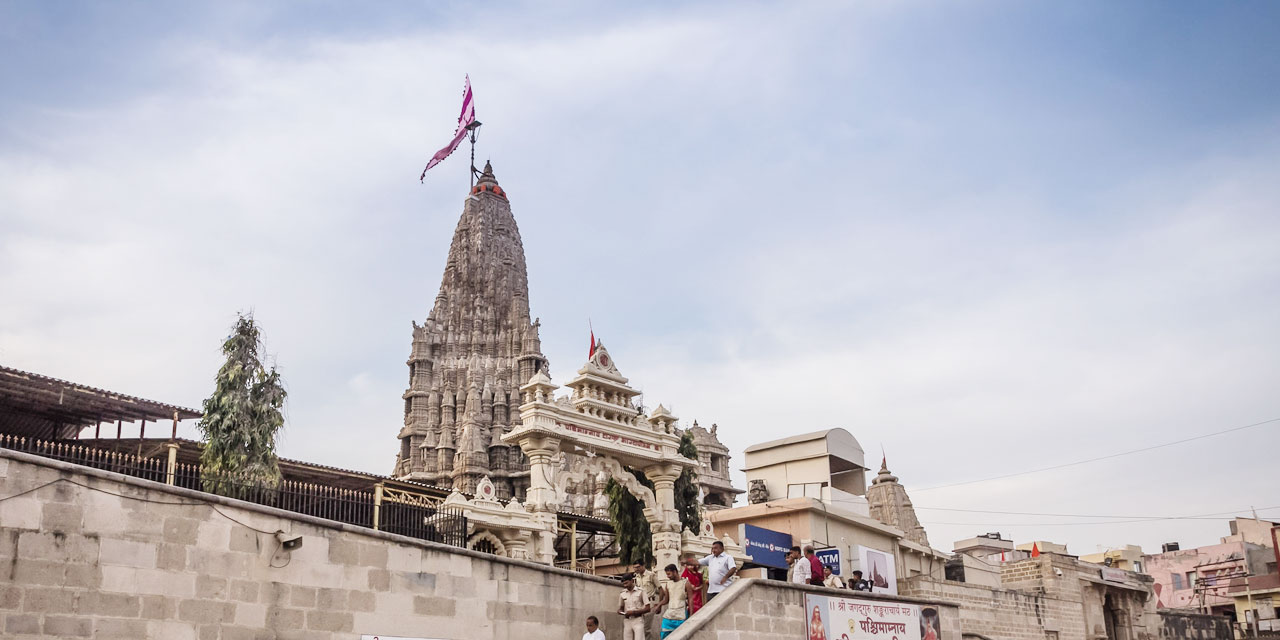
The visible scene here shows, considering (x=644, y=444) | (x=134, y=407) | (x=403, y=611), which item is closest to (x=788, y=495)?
(x=644, y=444)

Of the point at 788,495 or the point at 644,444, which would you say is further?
the point at 788,495

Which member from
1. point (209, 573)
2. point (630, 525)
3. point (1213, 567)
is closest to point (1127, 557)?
point (1213, 567)

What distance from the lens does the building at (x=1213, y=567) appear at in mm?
48531

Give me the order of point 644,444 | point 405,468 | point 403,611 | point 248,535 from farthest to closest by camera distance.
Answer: point 405,468
point 644,444
point 403,611
point 248,535

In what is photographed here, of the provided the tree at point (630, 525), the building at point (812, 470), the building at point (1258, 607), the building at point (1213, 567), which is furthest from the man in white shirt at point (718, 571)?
the building at point (1213, 567)

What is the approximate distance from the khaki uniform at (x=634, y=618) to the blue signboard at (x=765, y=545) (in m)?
13.2

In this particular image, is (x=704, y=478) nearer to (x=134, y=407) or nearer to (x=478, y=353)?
(x=478, y=353)

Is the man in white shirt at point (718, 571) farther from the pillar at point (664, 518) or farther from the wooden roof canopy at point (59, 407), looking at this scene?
the wooden roof canopy at point (59, 407)

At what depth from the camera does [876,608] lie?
59.5ft

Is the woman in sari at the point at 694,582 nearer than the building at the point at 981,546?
Yes

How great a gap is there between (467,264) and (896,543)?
44.5 m

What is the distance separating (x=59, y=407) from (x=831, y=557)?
65.4 ft

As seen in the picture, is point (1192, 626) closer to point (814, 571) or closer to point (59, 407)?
point (814, 571)

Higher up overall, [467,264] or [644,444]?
[467,264]
